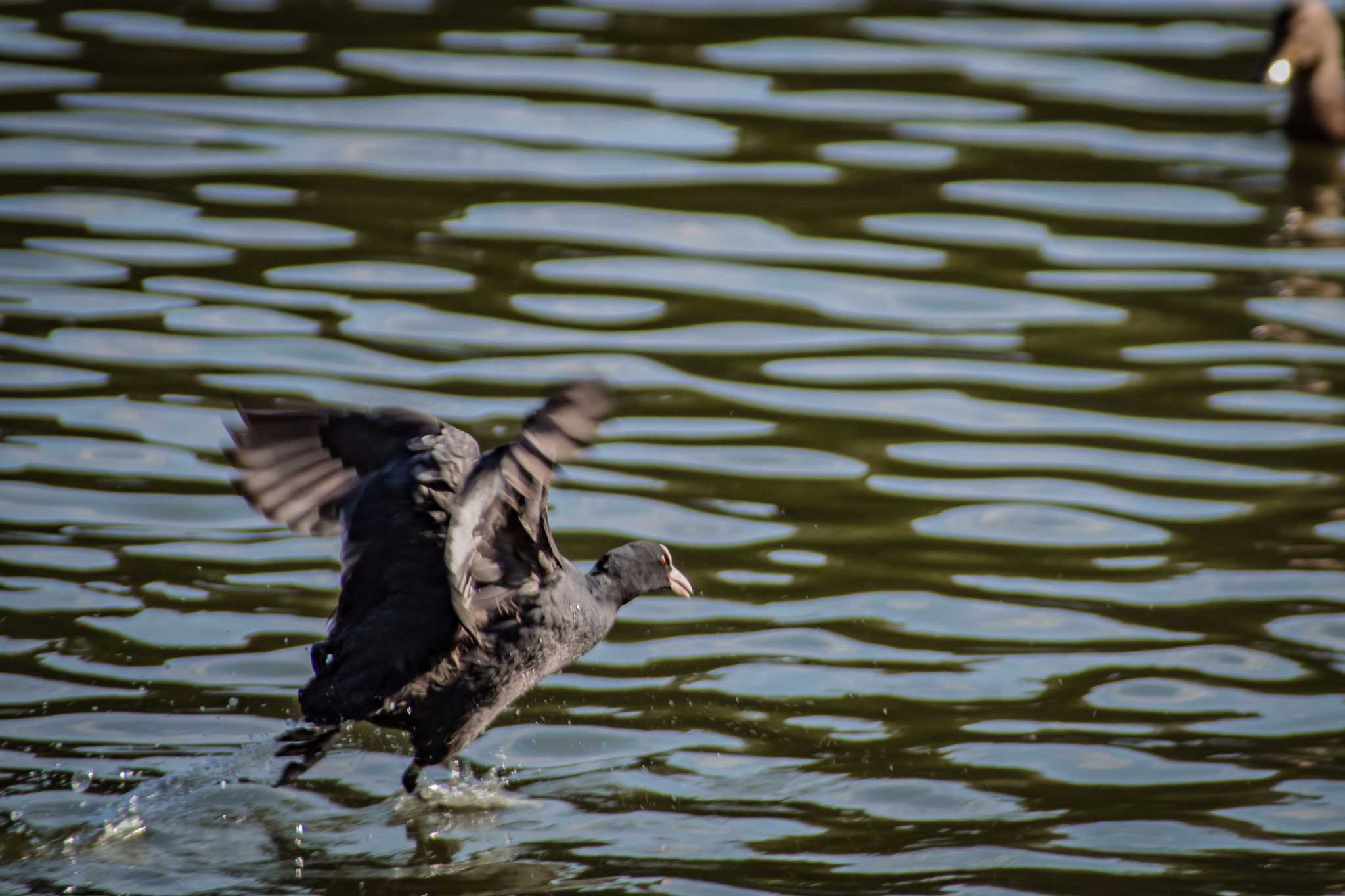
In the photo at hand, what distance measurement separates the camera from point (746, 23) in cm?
1402

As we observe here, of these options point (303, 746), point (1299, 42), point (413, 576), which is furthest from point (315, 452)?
point (1299, 42)

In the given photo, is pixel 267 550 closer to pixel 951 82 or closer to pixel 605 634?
pixel 605 634

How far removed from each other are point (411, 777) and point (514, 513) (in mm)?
981

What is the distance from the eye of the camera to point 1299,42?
40.8 feet

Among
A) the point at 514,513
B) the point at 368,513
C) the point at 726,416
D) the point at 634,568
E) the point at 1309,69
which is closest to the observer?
the point at 514,513

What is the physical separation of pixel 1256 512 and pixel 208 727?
4.48 metres

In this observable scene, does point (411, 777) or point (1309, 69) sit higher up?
point (1309, 69)

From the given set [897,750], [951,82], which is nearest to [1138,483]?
[897,750]

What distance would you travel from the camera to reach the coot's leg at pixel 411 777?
633cm

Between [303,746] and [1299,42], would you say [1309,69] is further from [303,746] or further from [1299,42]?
[303,746]

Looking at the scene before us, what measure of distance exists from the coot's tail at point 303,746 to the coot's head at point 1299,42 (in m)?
8.65

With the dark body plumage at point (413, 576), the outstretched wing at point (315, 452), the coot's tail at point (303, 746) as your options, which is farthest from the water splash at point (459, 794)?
the outstretched wing at point (315, 452)

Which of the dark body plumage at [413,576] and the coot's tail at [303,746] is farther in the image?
the coot's tail at [303,746]

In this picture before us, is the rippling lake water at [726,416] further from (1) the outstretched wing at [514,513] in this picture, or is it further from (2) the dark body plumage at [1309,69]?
(1) the outstretched wing at [514,513]
